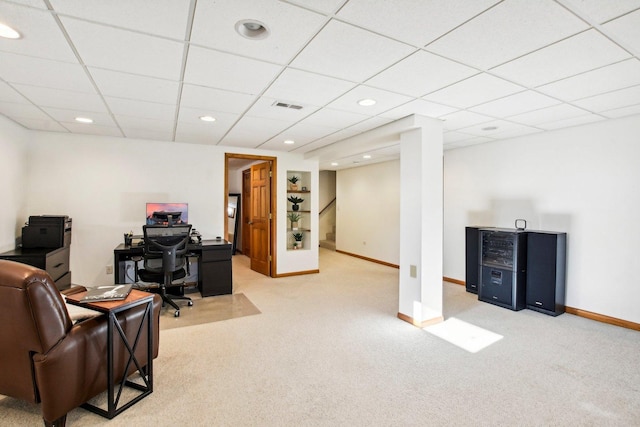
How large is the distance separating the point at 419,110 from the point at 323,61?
1494mm

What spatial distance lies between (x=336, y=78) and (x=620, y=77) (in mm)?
2156

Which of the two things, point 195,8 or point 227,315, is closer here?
point 195,8

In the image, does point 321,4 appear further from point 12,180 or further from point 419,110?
point 12,180

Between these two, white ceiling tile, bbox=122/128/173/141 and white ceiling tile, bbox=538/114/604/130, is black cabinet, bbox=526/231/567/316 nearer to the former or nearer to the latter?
white ceiling tile, bbox=538/114/604/130

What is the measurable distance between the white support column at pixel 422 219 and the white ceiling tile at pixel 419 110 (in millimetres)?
132

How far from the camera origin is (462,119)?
353cm

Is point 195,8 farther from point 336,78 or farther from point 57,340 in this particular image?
point 57,340

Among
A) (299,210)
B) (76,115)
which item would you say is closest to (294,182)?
(299,210)

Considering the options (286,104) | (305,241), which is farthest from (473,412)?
(305,241)

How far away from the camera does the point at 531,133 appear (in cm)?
426

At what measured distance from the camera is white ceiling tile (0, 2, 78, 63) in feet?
5.19

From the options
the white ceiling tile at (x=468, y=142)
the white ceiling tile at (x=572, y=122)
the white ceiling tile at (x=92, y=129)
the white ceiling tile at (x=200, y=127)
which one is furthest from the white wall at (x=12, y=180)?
the white ceiling tile at (x=572, y=122)

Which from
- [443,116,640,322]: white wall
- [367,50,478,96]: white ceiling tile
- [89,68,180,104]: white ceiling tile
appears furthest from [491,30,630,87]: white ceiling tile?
[89,68,180,104]: white ceiling tile

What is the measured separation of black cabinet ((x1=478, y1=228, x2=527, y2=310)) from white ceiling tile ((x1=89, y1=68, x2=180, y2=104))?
4.25m
